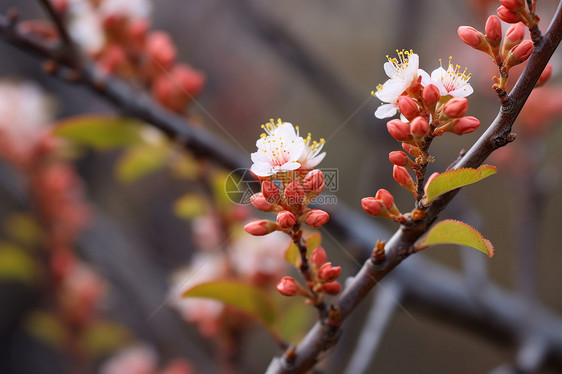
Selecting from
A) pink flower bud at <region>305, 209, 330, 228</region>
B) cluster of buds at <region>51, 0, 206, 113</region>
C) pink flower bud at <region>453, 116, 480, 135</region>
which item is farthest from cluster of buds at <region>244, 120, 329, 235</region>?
cluster of buds at <region>51, 0, 206, 113</region>

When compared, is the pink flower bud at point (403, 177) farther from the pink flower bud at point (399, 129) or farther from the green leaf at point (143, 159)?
the green leaf at point (143, 159)

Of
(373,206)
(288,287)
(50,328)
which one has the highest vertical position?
(373,206)

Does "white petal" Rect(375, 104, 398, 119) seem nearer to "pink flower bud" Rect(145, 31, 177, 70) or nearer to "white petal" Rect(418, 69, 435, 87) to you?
"white petal" Rect(418, 69, 435, 87)

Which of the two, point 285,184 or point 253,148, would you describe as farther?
point 253,148

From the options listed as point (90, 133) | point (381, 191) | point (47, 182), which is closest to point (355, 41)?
point (47, 182)

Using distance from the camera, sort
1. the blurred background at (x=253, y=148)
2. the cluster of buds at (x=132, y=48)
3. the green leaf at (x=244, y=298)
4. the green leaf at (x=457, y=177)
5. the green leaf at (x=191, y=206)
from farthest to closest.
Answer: the blurred background at (x=253, y=148) < the green leaf at (x=191, y=206) < the cluster of buds at (x=132, y=48) < the green leaf at (x=244, y=298) < the green leaf at (x=457, y=177)

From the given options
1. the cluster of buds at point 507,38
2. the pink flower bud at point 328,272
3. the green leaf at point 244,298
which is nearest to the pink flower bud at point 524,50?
the cluster of buds at point 507,38

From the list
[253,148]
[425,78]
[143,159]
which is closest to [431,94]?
[425,78]

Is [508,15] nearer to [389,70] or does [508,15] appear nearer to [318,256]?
[389,70]
